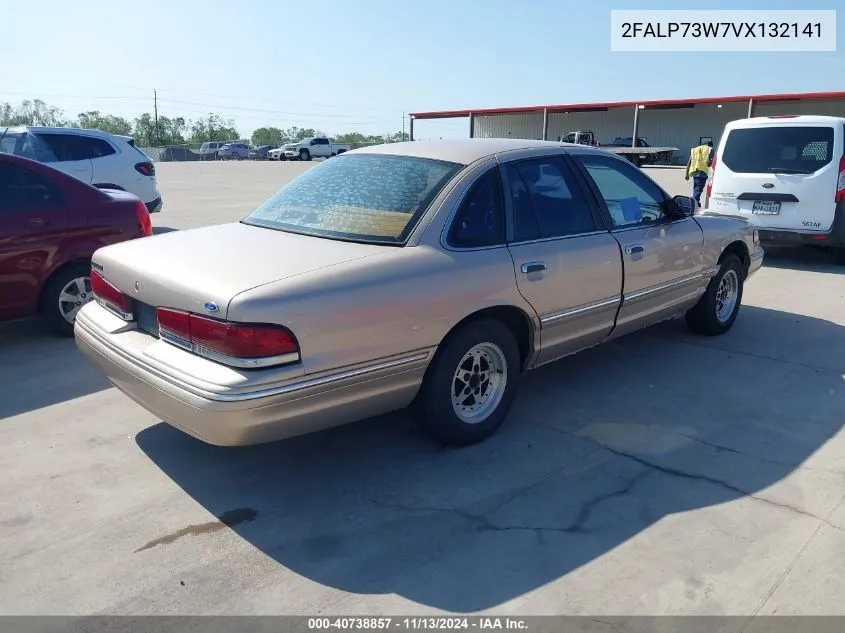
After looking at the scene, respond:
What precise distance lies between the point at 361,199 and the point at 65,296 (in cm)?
323

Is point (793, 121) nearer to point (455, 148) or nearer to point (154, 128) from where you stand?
point (455, 148)

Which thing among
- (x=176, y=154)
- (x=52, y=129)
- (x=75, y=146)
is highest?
(x=176, y=154)

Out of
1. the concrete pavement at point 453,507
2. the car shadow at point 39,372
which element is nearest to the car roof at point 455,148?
the concrete pavement at point 453,507

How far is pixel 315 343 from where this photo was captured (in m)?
3.06

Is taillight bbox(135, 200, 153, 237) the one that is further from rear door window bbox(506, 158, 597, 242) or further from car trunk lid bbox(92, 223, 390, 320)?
rear door window bbox(506, 158, 597, 242)

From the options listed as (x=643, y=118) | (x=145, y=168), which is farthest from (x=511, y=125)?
(x=145, y=168)

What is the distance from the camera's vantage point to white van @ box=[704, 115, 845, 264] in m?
8.66

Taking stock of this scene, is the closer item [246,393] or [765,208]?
[246,393]

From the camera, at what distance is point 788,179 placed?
8.84m

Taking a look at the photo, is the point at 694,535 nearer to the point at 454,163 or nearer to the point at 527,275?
the point at 527,275

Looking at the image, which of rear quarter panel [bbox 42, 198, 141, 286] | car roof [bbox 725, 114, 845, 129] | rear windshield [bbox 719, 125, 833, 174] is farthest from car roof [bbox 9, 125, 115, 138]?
car roof [bbox 725, 114, 845, 129]

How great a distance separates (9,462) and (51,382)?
1243 mm

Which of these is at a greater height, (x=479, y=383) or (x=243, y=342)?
(x=243, y=342)

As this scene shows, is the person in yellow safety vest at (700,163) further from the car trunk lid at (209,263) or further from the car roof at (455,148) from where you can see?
the car trunk lid at (209,263)
